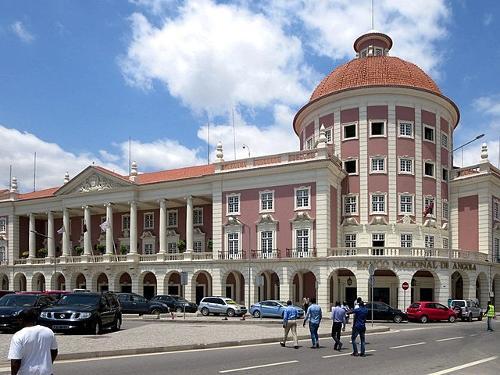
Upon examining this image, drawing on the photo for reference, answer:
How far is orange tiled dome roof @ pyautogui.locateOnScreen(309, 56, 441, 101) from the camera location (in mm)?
51281

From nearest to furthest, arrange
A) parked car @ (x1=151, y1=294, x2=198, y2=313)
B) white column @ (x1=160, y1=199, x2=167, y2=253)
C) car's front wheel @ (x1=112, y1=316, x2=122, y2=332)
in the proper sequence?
car's front wheel @ (x1=112, y1=316, x2=122, y2=332)
parked car @ (x1=151, y1=294, x2=198, y2=313)
white column @ (x1=160, y1=199, x2=167, y2=253)

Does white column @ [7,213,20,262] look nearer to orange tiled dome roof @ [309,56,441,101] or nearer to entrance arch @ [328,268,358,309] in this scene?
orange tiled dome roof @ [309,56,441,101]

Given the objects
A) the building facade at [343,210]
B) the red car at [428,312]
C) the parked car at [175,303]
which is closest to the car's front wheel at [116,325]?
the building facade at [343,210]

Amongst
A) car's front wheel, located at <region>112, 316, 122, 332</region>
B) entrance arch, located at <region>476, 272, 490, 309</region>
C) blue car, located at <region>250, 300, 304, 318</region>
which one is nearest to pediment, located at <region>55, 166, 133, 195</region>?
blue car, located at <region>250, 300, 304, 318</region>

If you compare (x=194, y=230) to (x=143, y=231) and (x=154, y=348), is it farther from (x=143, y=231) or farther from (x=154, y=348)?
(x=154, y=348)

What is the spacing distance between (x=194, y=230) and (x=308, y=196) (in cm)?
1403

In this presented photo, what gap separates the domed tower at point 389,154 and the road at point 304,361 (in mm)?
28948

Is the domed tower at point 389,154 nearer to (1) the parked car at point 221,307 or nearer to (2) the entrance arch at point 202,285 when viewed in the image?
(1) the parked car at point 221,307

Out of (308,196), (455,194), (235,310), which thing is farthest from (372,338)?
(455,194)

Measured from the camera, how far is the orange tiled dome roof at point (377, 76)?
5128cm

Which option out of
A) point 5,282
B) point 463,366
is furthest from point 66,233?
point 463,366

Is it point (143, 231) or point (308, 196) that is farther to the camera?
point (143, 231)

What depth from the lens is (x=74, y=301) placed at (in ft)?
→ 74.2

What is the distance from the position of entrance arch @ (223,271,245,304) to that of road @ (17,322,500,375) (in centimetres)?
3331
